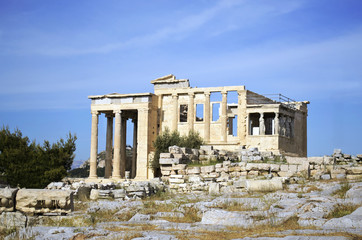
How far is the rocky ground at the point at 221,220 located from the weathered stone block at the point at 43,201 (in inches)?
9.3

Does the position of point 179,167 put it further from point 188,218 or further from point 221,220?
point 221,220

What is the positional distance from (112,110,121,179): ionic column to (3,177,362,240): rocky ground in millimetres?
26955

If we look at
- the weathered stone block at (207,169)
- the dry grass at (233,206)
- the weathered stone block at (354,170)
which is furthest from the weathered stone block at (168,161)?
the dry grass at (233,206)

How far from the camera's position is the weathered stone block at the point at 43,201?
11.7 metres

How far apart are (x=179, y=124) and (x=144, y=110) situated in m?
3.12

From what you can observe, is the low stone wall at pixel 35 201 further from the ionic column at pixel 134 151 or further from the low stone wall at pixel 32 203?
the ionic column at pixel 134 151

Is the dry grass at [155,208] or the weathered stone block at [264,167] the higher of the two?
the weathered stone block at [264,167]

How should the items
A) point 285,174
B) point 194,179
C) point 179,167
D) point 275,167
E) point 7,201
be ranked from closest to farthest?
point 7,201 < point 285,174 < point 275,167 < point 194,179 < point 179,167

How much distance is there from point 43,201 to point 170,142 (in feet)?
91.7

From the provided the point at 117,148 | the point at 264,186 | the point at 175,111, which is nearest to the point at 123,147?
the point at 117,148

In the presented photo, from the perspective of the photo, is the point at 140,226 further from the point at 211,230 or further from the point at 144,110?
the point at 144,110

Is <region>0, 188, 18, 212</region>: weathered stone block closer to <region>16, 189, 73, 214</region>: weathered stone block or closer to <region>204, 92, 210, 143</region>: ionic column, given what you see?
<region>16, 189, 73, 214</region>: weathered stone block

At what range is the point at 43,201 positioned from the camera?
38.8 feet

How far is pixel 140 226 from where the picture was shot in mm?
11008
